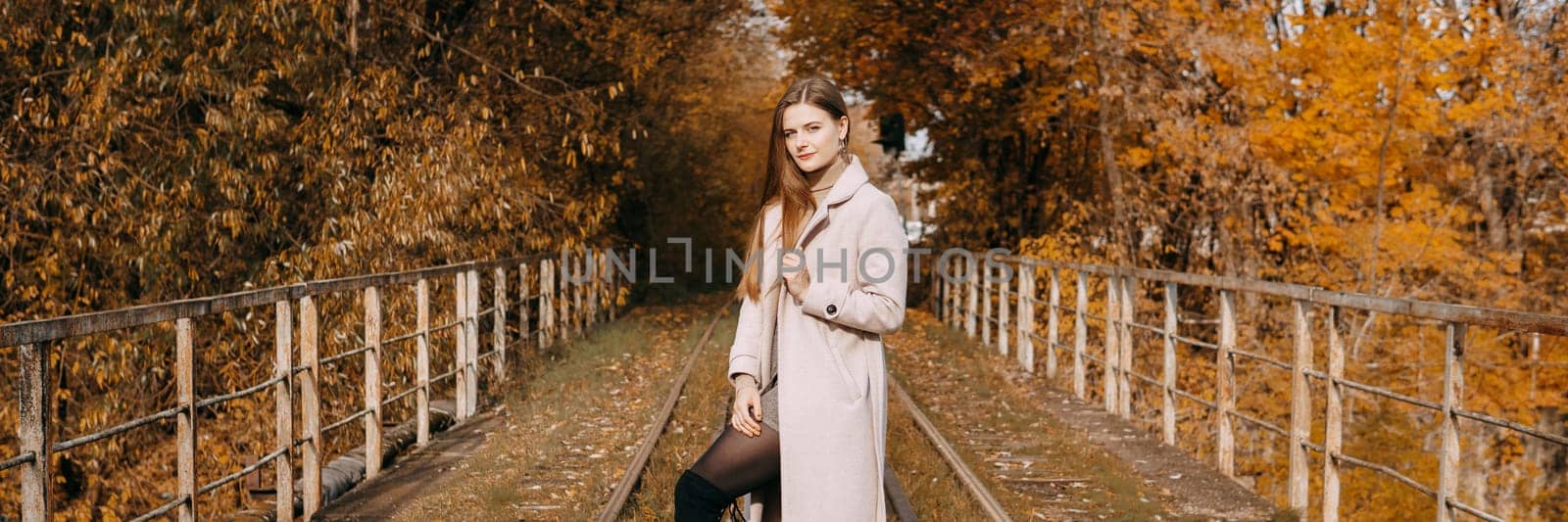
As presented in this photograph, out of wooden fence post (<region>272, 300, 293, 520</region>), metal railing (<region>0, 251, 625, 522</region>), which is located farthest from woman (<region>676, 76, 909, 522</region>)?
wooden fence post (<region>272, 300, 293, 520</region>)

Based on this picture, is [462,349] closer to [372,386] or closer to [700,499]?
[372,386]

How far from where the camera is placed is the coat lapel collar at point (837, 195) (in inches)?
114

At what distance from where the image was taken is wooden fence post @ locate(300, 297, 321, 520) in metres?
6.41

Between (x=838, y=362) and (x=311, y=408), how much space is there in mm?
4404

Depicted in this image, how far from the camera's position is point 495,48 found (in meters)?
14.3

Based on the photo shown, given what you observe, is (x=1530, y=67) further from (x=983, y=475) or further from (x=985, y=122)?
(x=983, y=475)

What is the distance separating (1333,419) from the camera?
6.33 m

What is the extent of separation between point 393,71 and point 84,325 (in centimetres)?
862

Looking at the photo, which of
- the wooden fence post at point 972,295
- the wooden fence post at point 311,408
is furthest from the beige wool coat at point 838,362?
the wooden fence post at point 972,295

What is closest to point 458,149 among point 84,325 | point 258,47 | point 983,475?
point 258,47

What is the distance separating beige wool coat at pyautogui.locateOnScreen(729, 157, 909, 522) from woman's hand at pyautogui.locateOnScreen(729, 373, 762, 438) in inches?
2.6

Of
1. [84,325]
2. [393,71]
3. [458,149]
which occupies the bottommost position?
[84,325]

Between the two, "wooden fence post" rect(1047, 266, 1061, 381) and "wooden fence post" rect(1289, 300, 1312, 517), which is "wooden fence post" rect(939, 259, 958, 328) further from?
"wooden fence post" rect(1289, 300, 1312, 517)

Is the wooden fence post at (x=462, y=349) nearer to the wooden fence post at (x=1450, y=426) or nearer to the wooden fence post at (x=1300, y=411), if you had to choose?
the wooden fence post at (x=1300, y=411)
